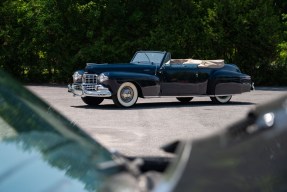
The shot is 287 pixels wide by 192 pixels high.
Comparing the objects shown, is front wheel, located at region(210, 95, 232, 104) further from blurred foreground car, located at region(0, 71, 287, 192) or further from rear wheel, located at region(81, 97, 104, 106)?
blurred foreground car, located at region(0, 71, 287, 192)

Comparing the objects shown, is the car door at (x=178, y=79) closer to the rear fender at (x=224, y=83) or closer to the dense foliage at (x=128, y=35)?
the rear fender at (x=224, y=83)

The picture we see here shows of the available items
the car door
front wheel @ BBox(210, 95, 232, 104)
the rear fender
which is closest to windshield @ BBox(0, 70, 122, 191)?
the car door

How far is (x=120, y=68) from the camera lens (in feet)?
49.2

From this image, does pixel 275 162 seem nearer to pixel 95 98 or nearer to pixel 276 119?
pixel 276 119

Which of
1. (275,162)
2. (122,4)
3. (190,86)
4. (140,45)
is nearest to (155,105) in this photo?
(190,86)

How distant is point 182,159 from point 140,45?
2544 cm

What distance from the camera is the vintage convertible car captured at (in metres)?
14.4

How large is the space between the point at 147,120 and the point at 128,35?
15.2 meters

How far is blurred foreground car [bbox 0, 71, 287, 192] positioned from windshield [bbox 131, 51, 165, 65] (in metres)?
14.5

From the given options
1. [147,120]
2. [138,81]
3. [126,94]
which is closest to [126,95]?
[126,94]

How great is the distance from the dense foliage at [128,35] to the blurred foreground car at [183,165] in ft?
81.4

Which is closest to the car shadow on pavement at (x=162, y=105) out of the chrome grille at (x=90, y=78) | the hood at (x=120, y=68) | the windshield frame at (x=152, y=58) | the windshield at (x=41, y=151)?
the chrome grille at (x=90, y=78)

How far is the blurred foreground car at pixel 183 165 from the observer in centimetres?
52

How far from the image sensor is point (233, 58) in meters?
26.6
